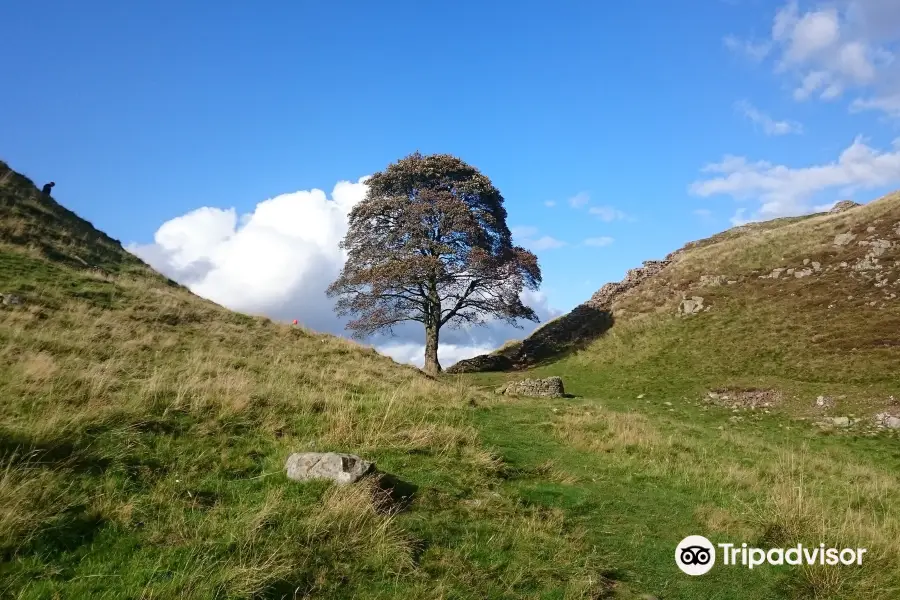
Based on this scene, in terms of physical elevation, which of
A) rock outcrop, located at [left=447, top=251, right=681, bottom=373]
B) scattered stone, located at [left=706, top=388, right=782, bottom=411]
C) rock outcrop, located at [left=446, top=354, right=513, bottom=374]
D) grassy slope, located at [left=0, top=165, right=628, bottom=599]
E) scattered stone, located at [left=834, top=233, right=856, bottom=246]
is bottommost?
grassy slope, located at [left=0, top=165, right=628, bottom=599]

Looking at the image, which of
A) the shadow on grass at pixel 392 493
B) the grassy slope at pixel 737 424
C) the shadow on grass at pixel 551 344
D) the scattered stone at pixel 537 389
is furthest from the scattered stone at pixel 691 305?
the shadow on grass at pixel 392 493

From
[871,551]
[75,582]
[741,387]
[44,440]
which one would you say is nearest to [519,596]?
[75,582]

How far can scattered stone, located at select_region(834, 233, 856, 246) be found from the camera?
37625mm

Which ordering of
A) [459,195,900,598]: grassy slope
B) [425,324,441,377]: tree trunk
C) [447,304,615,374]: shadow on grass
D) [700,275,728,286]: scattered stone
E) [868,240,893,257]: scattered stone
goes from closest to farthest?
[459,195,900,598]: grassy slope → [868,240,893,257]: scattered stone → [425,324,441,377]: tree trunk → [700,275,728,286]: scattered stone → [447,304,615,374]: shadow on grass

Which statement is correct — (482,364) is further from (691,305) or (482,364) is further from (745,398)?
(745,398)

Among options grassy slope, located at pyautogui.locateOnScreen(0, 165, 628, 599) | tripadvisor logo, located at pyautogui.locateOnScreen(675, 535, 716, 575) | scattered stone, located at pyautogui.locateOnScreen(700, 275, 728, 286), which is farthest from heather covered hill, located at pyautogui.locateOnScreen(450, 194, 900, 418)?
grassy slope, located at pyautogui.locateOnScreen(0, 165, 628, 599)

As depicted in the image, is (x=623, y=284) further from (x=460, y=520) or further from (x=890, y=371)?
(x=460, y=520)

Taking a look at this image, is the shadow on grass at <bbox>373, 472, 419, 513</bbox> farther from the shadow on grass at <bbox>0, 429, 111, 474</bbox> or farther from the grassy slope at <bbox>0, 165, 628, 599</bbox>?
the shadow on grass at <bbox>0, 429, 111, 474</bbox>

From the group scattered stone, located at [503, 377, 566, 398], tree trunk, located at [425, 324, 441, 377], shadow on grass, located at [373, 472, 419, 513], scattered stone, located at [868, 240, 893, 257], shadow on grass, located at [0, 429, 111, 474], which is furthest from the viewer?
tree trunk, located at [425, 324, 441, 377]

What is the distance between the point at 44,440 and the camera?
6.85m

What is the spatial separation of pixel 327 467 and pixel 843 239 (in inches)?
1696

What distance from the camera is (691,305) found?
38969 mm

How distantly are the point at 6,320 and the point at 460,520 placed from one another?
1382 centimetres

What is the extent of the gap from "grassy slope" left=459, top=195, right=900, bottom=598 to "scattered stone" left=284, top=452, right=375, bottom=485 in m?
3.15
